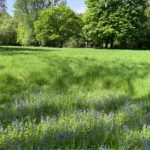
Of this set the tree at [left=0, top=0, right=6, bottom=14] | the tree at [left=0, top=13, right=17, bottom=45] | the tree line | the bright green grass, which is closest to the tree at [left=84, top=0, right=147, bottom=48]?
the tree line

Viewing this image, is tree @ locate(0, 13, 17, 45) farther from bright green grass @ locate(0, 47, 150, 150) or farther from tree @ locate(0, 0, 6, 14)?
bright green grass @ locate(0, 47, 150, 150)

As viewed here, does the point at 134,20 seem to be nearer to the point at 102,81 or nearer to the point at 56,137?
the point at 102,81

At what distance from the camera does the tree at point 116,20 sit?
57062 mm

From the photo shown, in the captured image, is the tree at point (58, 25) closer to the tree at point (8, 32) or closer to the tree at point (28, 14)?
the tree at point (28, 14)

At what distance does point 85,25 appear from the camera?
2387 inches

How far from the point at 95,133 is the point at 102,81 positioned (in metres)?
5.73

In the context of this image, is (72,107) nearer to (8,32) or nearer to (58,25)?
(58,25)

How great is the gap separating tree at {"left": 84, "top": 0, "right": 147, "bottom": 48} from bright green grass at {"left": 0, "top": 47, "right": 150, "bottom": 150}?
4623cm

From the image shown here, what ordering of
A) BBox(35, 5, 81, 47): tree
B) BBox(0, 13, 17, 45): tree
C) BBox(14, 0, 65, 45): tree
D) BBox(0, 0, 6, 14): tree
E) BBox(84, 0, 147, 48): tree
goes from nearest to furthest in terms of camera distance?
BBox(0, 0, 6, 14): tree
BBox(84, 0, 147, 48): tree
BBox(35, 5, 81, 47): tree
BBox(14, 0, 65, 45): tree
BBox(0, 13, 17, 45): tree

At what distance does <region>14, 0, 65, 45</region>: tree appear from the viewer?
79.9m

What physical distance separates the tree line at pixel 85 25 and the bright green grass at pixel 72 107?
94.5ft

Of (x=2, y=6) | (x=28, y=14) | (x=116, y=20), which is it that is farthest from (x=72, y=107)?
(x=28, y=14)

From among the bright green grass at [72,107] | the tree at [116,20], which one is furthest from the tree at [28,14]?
the bright green grass at [72,107]

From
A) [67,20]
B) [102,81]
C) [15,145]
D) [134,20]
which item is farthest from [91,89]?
[67,20]
